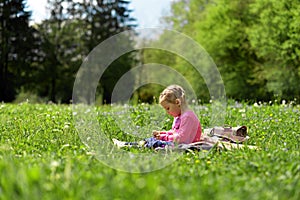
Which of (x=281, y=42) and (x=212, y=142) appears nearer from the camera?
(x=212, y=142)

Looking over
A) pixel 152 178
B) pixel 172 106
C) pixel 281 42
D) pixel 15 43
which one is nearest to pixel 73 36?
pixel 15 43

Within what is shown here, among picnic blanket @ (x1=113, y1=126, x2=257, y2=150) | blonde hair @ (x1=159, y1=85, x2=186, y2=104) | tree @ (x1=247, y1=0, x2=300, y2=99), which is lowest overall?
picnic blanket @ (x1=113, y1=126, x2=257, y2=150)

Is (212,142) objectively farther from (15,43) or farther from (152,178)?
(15,43)

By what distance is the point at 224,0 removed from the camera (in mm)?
32594

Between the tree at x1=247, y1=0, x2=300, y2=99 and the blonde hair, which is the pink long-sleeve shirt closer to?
the blonde hair

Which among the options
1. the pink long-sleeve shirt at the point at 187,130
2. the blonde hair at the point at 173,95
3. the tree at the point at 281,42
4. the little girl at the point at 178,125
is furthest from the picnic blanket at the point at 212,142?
the tree at the point at 281,42

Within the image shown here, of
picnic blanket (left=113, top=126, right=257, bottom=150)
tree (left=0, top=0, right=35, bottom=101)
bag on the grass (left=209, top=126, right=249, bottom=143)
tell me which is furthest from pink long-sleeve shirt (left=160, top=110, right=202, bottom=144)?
tree (left=0, top=0, right=35, bottom=101)

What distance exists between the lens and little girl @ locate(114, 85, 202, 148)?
234 inches

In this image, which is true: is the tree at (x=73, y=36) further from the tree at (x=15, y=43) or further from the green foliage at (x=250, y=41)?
the green foliage at (x=250, y=41)

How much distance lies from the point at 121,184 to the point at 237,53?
31378mm

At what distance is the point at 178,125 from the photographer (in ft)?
20.9

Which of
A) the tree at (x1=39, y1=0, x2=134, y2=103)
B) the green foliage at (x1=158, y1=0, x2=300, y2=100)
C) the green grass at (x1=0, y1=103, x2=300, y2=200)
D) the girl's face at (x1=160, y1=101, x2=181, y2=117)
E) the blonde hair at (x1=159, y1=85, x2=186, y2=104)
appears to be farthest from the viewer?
the tree at (x1=39, y1=0, x2=134, y2=103)

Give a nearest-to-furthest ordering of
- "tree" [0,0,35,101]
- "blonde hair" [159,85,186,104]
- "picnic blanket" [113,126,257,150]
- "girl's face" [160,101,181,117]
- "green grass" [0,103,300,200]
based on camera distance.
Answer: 1. "green grass" [0,103,300,200]
2. "picnic blanket" [113,126,257,150]
3. "blonde hair" [159,85,186,104]
4. "girl's face" [160,101,181,117]
5. "tree" [0,0,35,101]

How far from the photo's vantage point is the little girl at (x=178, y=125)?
5.93m
